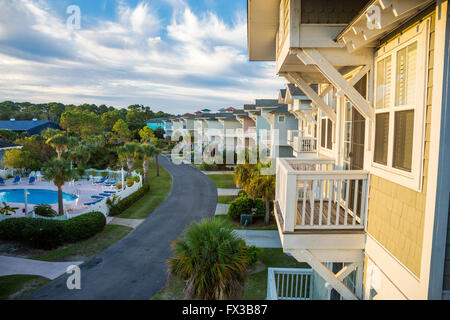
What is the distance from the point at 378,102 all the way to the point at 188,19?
24.1 feet

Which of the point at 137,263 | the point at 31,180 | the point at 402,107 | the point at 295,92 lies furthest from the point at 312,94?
the point at 31,180

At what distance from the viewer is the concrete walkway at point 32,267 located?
11625 mm

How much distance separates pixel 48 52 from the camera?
1059cm

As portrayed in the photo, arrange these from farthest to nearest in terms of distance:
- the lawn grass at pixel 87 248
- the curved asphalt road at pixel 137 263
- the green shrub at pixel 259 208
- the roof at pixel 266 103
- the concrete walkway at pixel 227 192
A: the roof at pixel 266 103 < the concrete walkway at pixel 227 192 < the green shrub at pixel 259 208 < the lawn grass at pixel 87 248 < the curved asphalt road at pixel 137 263

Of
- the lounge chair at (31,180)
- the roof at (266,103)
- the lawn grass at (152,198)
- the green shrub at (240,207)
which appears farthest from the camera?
the roof at (266,103)

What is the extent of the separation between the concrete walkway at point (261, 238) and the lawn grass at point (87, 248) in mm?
6914

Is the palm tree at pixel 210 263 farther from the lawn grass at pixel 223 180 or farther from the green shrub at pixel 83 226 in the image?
the lawn grass at pixel 223 180

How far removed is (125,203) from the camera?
2145 cm

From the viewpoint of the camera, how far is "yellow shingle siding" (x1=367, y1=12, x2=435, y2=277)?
10.5 feet

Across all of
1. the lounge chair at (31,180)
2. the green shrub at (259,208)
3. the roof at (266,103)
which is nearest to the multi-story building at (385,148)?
the green shrub at (259,208)

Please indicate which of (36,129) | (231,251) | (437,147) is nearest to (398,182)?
(437,147)

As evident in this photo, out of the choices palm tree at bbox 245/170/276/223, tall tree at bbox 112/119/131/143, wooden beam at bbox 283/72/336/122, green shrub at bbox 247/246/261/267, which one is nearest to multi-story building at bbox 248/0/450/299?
wooden beam at bbox 283/72/336/122

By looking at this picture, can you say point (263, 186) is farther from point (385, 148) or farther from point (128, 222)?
point (385, 148)

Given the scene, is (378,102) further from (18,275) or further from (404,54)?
(18,275)
